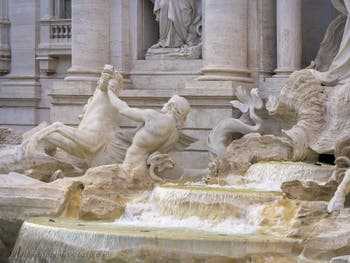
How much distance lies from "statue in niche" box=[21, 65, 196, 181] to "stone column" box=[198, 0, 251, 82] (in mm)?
2212

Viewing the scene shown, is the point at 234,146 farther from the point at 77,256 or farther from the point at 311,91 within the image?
the point at 77,256

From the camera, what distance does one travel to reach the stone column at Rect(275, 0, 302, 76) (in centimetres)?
1812

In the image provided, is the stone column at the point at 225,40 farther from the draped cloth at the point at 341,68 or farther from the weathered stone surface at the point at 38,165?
the weathered stone surface at the point at 38,165

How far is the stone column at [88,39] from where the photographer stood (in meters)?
19.9

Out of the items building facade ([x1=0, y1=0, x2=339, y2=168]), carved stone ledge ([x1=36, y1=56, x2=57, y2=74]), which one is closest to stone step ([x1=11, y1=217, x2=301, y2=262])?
building facade ([x1=0, y1=0, x2=339, y2=168])

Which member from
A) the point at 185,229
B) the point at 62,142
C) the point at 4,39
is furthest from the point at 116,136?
the point at 4,39

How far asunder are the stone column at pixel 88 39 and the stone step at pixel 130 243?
697cm

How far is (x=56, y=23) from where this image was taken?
2223cm

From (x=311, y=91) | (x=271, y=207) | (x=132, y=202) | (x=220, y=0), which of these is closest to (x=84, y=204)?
(x=132, y=202)

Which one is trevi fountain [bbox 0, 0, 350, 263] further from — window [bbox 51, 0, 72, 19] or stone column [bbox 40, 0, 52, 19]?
window [bbox 51, 0, 72, 19]

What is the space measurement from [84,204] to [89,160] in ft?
9.66

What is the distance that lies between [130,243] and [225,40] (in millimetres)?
7140

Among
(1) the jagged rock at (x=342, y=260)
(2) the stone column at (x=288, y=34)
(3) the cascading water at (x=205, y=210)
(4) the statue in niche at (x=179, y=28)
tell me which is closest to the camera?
(1) the jagged rock at (x=342, y=260)

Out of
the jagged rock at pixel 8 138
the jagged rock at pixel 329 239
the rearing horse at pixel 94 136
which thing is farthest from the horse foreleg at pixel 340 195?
the jagged rock at pixel 8 138
